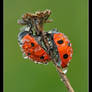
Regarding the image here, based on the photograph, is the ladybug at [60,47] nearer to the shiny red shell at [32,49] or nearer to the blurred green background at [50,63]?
the shiny red shell at [32,49]

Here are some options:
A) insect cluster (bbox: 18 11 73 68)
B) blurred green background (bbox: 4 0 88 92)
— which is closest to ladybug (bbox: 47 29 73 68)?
insect cluster (bbox: 18 11 73 68)

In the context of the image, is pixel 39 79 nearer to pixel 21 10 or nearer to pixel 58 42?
pixel 21 10

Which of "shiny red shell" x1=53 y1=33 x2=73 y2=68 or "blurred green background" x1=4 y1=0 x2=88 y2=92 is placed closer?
"shiny red shell" x1=53 y1=33 x2=73 y2=68

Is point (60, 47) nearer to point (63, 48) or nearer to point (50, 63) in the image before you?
point (63, 48)

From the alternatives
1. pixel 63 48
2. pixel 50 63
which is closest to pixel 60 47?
pixel 63 48

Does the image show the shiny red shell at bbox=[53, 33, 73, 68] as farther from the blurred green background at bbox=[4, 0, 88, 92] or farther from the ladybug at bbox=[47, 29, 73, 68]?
the blurred green background at bbox=[4, 0, 88, 92]
